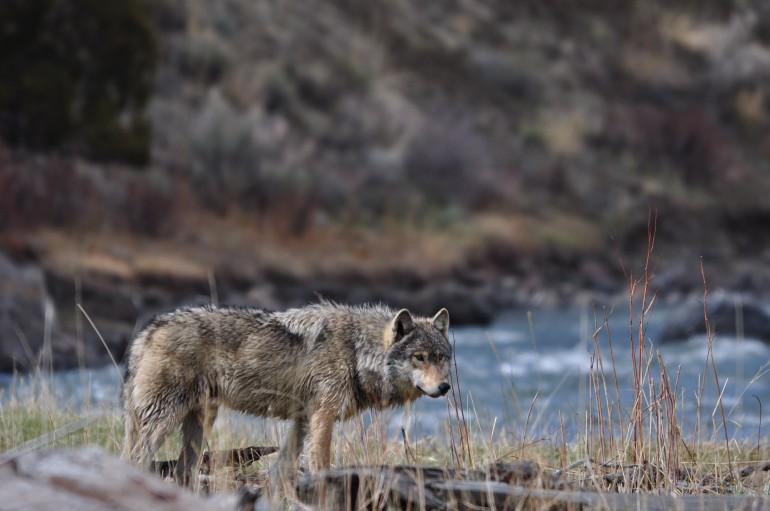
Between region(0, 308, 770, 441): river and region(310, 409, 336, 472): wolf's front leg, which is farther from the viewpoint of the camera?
region(0, 308, 770, 441): river

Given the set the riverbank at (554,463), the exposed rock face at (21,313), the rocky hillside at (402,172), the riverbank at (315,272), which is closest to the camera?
the riverbank at (554,463)

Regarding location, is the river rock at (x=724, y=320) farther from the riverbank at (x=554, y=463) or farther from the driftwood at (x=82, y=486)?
the driftwood at (x=82, y=486)

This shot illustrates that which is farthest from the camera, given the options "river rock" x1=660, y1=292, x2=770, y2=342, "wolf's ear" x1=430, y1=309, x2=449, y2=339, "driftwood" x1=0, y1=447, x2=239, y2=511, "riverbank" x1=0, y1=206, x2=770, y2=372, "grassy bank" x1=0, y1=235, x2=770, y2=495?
"river rock" x1=660, y1=292, x2=770, y2=342

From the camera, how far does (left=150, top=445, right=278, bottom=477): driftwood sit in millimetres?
6066

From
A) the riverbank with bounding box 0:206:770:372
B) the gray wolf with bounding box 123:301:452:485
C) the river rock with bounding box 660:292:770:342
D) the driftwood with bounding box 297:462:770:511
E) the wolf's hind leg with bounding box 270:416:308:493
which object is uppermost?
the riverbank with bounding box 0:206:770:372

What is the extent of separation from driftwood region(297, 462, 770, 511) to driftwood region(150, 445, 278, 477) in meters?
1.30

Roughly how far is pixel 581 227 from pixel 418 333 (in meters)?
21.6

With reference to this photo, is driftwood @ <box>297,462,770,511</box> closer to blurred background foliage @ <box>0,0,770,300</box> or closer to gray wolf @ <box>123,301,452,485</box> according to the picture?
gray wolf @ <box>123,301,452,485</box>

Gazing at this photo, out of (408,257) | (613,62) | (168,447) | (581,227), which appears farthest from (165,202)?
(613,62)

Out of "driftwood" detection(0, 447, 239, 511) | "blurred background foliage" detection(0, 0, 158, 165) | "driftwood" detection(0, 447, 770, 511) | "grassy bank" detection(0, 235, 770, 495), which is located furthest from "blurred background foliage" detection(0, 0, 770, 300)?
"driftwood" detection(0, 447, 239, 511)

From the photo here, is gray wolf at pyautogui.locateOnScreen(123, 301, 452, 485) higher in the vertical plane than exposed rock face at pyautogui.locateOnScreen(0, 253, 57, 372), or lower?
lower

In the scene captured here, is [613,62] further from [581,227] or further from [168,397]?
[168,397]

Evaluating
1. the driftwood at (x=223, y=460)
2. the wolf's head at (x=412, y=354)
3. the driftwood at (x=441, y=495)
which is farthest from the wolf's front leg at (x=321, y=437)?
the driftwood at (x=441, y=495)

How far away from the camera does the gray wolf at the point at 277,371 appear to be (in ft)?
19.9
